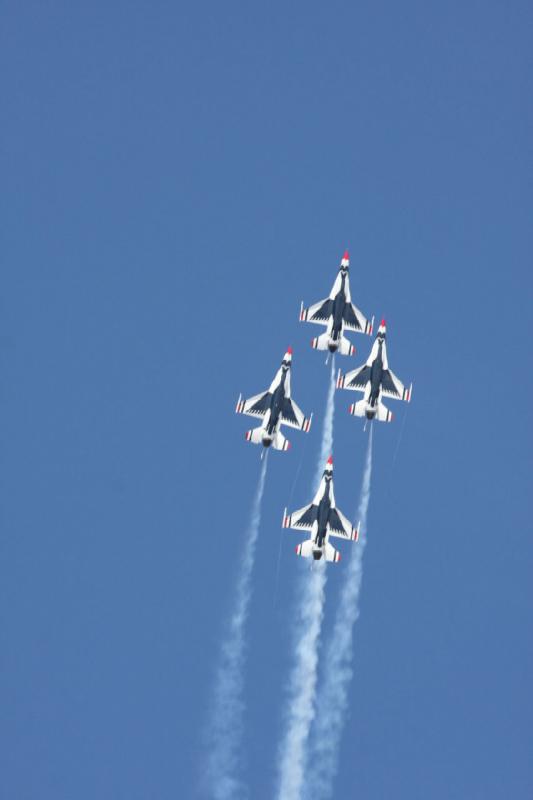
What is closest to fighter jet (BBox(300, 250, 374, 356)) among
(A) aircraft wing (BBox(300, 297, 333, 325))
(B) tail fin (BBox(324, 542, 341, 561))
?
(A) aircraft wing (BBox(300, 297, 333, 325))

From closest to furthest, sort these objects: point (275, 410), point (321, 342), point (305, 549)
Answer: point (305, 549) → point (275, 410) → point (321, 342)

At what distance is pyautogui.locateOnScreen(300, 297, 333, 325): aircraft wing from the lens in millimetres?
131250

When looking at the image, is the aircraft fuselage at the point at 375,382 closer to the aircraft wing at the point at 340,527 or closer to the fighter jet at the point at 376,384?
the fighter jet at the point at 376,384

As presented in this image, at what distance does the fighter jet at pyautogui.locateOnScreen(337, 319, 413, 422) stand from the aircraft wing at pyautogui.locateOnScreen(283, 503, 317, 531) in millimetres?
6287

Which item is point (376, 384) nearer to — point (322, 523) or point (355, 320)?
point (355, 320)

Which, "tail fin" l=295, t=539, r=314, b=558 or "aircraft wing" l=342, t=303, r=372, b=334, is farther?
"aircraft wing" l=342, t=303, r=372, b=334

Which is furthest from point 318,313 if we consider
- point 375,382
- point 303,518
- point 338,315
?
point 303,518

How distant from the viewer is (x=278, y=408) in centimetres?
12706

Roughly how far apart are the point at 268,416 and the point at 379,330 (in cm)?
1050

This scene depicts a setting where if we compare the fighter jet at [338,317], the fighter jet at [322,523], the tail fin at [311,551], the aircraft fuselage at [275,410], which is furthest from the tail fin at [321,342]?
the tail fin at [311,551]

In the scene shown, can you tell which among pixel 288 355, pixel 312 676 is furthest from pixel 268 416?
pixel 312 676

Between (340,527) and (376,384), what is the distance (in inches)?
345

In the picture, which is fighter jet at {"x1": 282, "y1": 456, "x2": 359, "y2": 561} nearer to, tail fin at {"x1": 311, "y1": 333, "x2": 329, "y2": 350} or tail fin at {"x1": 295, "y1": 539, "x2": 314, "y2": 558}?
tail fin at {"x1": 295, "y1": 539, "x2": 314, "y2": 558}

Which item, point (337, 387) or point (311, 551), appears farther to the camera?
point (337, 387)
